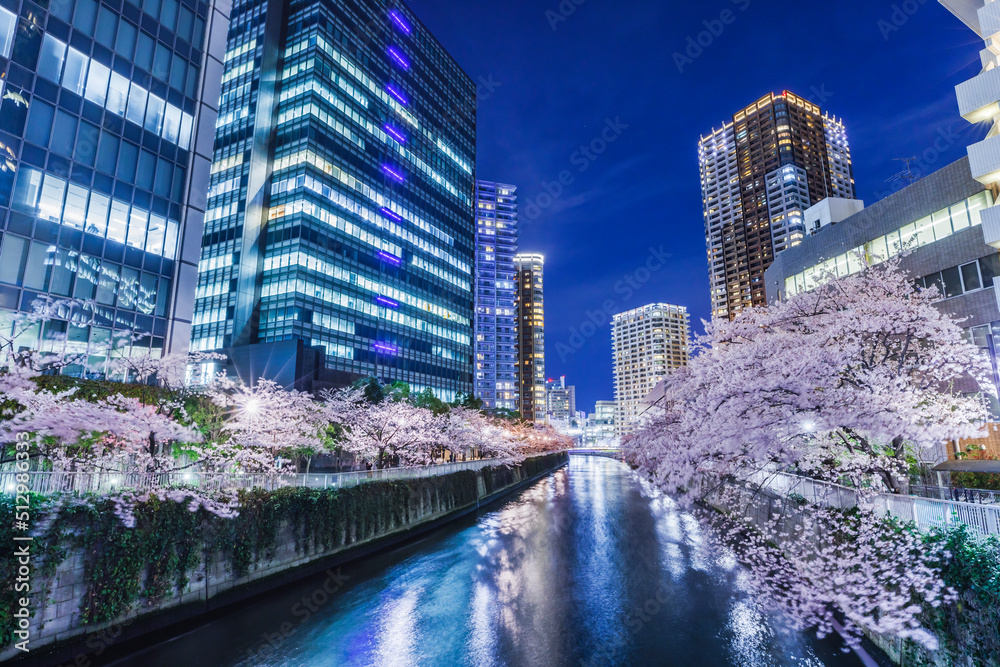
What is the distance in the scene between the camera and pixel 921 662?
39.8 ft

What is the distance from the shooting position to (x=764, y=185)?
575 ft

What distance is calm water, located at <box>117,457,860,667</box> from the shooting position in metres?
15.0

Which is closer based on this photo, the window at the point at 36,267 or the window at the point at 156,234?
the window at the point at 36,267

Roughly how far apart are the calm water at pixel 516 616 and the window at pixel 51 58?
1225 inches

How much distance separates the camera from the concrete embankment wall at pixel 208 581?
13.1 metres

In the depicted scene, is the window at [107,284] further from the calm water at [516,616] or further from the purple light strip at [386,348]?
the purple light strip at [386,348]

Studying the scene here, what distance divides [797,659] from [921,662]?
347cm

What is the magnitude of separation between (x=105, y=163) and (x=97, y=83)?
487 cm

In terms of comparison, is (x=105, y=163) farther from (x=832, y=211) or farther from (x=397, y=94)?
(x=397, y=94)

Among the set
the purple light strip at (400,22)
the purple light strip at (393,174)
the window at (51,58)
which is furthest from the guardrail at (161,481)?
the purple light strip at (400,22)

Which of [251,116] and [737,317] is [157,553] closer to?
[737,317]

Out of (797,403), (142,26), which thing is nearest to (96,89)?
(142,26)

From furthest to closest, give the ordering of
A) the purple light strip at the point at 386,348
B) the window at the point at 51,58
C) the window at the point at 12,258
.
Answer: the purple light strip at the point at 386,348 < the window at the point at 51,58 < the window at the point at 12,258

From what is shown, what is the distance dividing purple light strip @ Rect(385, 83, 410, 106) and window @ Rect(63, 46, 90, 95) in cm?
6666
